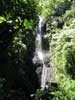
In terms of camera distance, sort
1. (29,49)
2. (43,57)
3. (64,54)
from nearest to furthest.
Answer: (64,54) → (43,57) → (29,49)

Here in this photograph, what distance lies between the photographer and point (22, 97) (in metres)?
13.0

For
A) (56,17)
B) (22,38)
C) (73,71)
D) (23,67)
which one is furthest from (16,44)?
(73,71)

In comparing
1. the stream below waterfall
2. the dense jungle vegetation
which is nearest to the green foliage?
the dense jungle vegetation

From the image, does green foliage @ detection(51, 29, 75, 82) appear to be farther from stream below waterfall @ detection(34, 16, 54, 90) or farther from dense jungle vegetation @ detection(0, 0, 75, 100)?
stream below waterfall @ detection(34, 16, 54, 90)

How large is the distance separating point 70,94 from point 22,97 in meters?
3.70

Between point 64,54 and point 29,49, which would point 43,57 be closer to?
point 29,49

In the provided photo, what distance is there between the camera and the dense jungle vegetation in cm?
1098

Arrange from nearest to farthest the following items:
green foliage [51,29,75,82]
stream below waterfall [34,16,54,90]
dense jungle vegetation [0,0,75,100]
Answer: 1. dense jungle vegetation [0,0,75,100]
2. green foliage [51,29,75,82]
3. stream below waterfall [34,16,54,90]

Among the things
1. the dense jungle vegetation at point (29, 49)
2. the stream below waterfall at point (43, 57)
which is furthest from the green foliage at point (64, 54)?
the stream below waterfall at point (43, 57)

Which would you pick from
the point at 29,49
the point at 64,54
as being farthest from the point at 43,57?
the point at 64,54

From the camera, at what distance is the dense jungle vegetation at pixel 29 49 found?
10977 mm

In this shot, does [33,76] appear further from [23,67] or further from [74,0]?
[74,0]

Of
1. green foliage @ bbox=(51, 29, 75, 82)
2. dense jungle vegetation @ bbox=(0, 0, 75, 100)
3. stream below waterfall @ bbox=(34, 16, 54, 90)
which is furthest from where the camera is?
stream below waterfall @ bbox=(34, 16, 54, 90)

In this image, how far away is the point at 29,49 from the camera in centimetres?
2000
